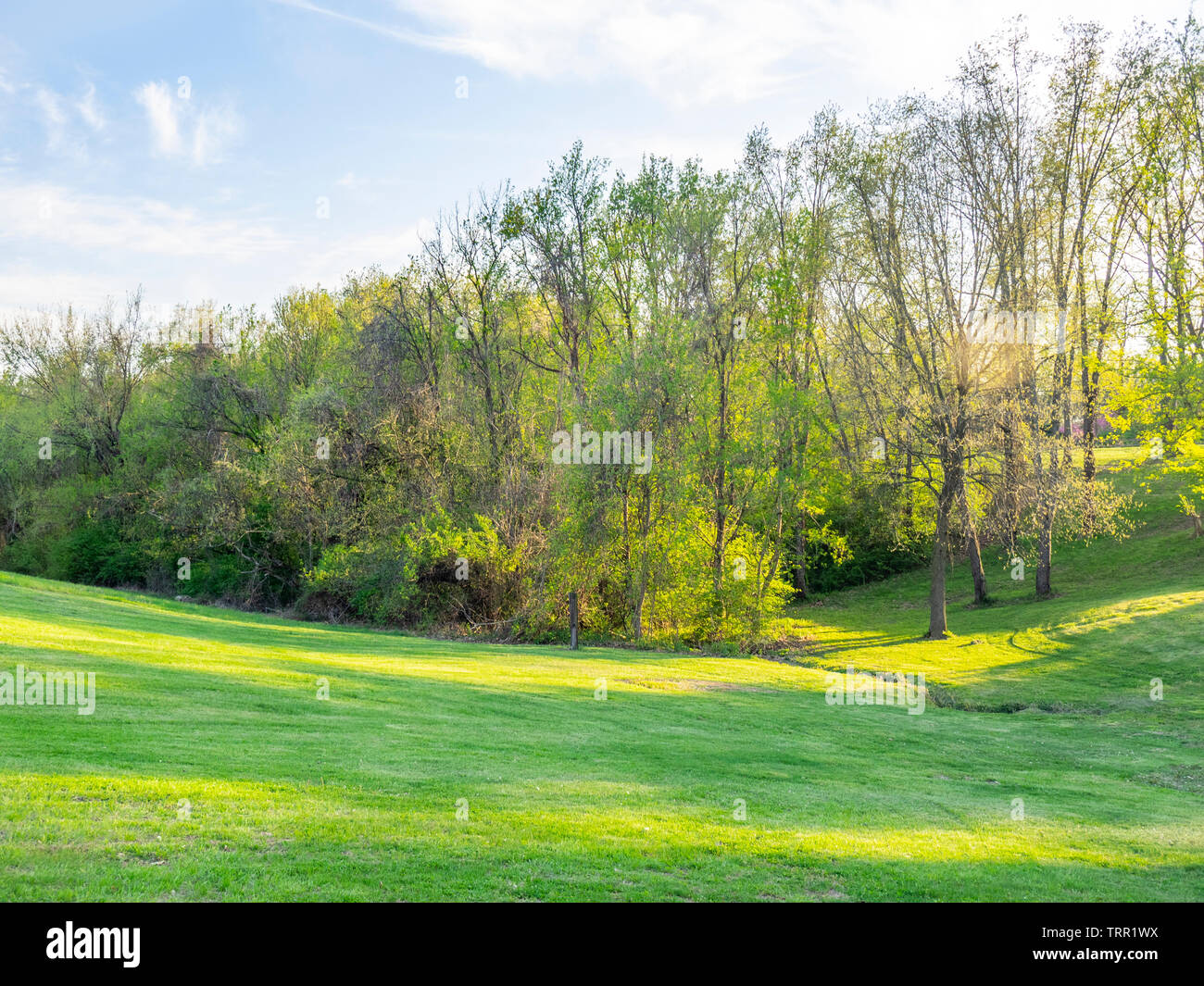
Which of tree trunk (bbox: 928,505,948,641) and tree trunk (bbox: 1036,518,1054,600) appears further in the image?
tree trunk (bbox: 1036,518,1054,600)

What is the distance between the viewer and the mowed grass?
7406 millimetres

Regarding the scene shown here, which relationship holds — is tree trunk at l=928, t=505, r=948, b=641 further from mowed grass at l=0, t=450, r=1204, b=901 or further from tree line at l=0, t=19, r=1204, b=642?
mowed grass at l=0, t=450, r=1204, b=901

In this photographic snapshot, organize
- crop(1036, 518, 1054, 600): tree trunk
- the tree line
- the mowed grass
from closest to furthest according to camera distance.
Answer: the mowed grass < the tree line < crop(1036, 518, 1054, 600): tree trunk

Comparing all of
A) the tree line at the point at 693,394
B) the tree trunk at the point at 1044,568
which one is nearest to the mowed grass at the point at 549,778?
the tree line at the point at 693,394

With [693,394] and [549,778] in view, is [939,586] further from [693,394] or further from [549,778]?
[549,778]

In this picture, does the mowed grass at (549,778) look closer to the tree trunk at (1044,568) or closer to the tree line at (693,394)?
the tree line at (693,394)

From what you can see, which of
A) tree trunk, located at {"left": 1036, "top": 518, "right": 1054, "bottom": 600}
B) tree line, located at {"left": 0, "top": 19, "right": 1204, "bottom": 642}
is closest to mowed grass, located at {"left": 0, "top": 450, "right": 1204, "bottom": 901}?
Result: tree line, located at {"left": 0, "top": 19, "right": 1204, "bottom": 642}

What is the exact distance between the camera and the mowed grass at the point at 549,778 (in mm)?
7406

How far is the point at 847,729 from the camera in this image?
18266mm

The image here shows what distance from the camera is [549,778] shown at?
1124cm

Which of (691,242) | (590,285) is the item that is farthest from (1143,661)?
(590,285)

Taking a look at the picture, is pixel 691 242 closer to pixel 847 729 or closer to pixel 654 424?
pixel 654 424
